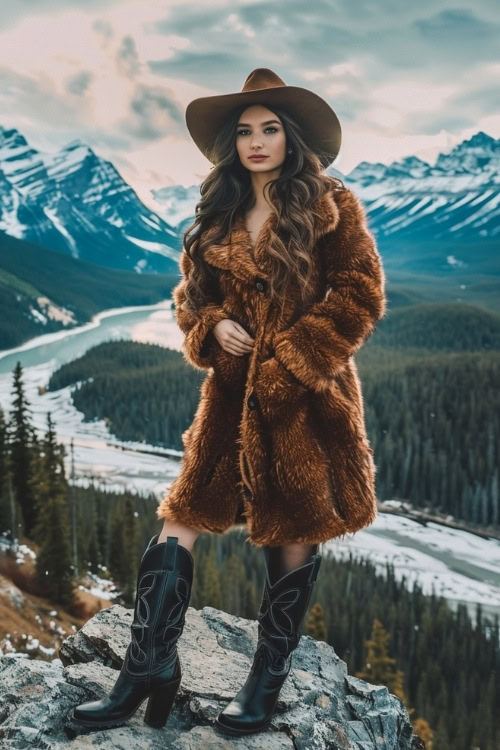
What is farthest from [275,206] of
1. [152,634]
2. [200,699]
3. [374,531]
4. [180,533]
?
[374,531]

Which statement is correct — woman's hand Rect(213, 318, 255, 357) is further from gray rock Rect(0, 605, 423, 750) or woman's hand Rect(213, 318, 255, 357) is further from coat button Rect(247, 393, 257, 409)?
gray rock Rect(0, 605, 423, 750)

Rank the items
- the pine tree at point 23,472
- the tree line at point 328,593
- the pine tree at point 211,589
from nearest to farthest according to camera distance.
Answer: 1. the tree line at point 328,593
2. the pine tree at point 23,472
3. the pine tree at point 211,589

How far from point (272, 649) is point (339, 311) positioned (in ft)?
6.81

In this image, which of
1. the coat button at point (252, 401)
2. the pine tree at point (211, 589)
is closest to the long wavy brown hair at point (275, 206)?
the coat button at point (252, 401)

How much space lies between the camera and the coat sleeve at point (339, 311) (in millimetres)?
3816

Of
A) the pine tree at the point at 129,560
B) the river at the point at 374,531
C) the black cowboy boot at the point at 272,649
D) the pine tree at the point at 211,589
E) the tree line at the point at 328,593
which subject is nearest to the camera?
the black cowboy boot at the point at 272,649

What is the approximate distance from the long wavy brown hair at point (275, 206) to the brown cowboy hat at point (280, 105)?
64 mm

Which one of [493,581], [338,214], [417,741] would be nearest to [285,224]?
[338,214]

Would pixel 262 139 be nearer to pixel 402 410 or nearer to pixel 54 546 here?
pixel 54 546

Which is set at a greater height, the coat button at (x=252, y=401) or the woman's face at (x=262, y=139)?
the woman's face at (x=262, y=139)

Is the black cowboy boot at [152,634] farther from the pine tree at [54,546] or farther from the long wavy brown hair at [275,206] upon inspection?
the pine tree at [54,546]

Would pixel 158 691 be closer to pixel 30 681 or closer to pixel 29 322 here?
pixel 30 681

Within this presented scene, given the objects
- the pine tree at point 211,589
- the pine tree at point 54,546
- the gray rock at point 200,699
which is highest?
the gray rock at point 200,699

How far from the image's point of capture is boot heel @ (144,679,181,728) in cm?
404
